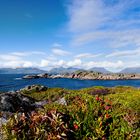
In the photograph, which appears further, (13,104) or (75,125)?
(13,104)

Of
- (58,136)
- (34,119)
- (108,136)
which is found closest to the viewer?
(58,136)

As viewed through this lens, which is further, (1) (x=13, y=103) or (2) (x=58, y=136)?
(1) (x=13, y=103)

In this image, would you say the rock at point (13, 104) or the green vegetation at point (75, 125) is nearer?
the green vegetation at point (75, 125)

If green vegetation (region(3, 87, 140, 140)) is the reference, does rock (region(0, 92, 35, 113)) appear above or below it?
below

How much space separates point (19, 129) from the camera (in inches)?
279

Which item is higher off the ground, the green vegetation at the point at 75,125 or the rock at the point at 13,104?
the green vegetation at the point at 75,125

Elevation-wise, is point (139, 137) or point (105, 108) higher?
point (105, 108)

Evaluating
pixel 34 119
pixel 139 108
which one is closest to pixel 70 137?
pixel 34 119

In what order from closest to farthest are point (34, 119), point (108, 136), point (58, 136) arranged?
point (58, 136) → point (34, 119) → point (108, 136)

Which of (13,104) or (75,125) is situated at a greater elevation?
(75,125)

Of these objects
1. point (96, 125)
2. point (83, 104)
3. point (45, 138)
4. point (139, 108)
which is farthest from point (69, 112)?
point (139, 108)

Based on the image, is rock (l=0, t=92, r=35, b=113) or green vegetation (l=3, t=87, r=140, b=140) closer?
green vegetation (l=3, t=87, r=140, b=140)

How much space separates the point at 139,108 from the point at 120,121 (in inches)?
389

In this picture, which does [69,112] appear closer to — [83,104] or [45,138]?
[83,104]
